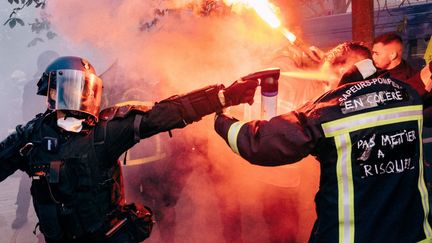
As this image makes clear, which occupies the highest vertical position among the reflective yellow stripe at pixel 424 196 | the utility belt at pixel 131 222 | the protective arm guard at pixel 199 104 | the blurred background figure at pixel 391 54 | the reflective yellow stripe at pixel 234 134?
the blurred background figure at pixel 391 54

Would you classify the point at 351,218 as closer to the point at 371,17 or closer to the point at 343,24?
the point at 371,17

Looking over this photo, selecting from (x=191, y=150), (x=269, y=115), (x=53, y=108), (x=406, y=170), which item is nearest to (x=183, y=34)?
(x=191, y=150)

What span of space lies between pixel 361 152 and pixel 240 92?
3.12ft

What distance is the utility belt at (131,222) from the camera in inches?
118

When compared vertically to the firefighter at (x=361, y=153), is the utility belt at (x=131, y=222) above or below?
below

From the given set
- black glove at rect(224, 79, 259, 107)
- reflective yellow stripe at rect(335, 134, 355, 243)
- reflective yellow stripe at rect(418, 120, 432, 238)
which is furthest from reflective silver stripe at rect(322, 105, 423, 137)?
black glove at rect(224, 79, 259, 107)

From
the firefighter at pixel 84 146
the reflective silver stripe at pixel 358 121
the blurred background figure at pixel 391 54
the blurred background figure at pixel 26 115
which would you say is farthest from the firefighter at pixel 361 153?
the blurred background figure at pixel 26 115

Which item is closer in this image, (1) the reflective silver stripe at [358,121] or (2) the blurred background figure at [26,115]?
(1) the reflective silver stripe at [358,121]

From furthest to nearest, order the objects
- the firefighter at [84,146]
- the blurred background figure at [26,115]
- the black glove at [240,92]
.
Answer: the blurred background figure at [26,115] → the firefighter at [84,146] → the black glove at [240,92]

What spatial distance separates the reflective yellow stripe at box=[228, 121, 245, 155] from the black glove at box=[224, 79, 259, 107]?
287mm

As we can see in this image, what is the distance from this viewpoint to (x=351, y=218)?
2123 mm

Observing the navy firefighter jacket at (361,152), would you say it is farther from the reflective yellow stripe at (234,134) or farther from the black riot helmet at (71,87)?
the black riot helmet at (71,87)

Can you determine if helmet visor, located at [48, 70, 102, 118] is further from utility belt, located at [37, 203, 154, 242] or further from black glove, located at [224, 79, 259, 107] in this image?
black glove, located at [224, 79, 259, 107]

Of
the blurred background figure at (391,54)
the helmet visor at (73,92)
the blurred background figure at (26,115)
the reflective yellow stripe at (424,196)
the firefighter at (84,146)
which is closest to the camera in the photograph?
the reflective yellow stripe at (424,196)
